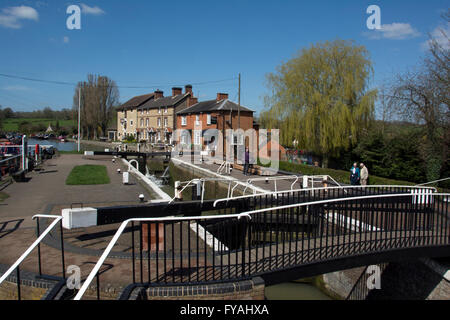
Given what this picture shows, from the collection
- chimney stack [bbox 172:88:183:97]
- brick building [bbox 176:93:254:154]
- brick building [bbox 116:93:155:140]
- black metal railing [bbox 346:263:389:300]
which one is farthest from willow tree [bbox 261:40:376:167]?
brick building [bbox 116:93:155:140]

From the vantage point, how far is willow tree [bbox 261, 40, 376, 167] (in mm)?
23031

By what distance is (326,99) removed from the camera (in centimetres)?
2369

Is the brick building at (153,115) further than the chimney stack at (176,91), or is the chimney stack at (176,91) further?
the chimney stack at (176,91)

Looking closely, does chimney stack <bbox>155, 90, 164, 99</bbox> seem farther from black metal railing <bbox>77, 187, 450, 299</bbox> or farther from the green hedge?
black metal railing <bbox>77, 187, 450, 299</bbox>

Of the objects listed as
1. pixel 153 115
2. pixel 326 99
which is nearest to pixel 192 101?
pixel 153 115

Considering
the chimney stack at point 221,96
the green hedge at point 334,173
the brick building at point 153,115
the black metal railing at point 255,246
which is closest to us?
the black metal railing at point 255,246

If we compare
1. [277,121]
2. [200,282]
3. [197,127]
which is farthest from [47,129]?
[200,282]

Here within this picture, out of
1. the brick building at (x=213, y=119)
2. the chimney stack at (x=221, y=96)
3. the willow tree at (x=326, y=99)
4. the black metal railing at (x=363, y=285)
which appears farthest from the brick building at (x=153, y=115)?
the black metal railing at (x=363, y=285)

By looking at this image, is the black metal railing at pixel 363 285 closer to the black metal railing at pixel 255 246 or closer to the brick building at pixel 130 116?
the black metal railing at pixel 255 246

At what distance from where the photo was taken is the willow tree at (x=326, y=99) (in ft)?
75.6
